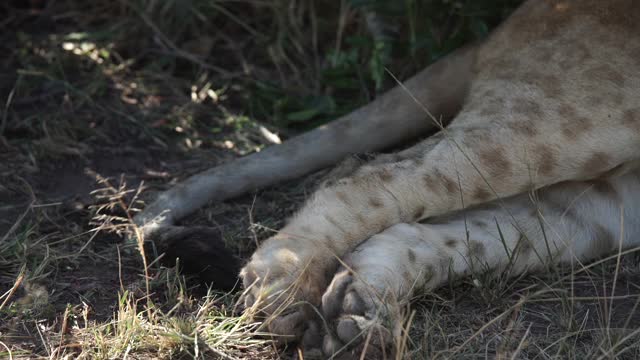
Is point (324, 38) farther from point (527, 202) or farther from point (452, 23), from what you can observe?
point (527, 202)

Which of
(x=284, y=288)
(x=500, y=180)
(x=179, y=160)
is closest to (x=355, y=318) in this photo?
(x=284, y=288)

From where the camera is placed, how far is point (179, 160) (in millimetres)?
3424

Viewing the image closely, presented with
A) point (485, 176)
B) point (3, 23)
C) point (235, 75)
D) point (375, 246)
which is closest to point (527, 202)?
point (485, 176)

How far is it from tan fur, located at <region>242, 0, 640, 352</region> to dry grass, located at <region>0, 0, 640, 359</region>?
0.33 feet

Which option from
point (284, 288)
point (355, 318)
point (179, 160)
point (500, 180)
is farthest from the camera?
point (179, 160)

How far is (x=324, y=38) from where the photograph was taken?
13.5ft

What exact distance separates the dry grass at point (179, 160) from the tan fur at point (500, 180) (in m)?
Result: 0.10

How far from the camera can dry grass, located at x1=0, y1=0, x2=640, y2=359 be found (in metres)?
2.20

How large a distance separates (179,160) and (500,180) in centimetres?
134

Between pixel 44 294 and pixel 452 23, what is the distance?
6.18 feet

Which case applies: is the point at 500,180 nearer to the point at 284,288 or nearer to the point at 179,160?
the point at 284,288

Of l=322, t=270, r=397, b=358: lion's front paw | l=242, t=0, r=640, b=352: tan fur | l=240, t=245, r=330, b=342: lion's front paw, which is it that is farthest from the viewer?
l=242, t=0, r=640, b=352: tan fur

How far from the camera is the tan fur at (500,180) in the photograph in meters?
2.35

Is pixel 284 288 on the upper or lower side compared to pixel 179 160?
upper
